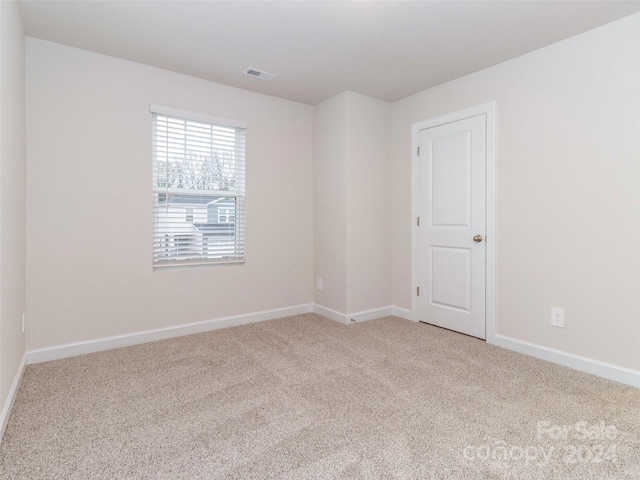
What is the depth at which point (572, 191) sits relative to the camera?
258 centimetres

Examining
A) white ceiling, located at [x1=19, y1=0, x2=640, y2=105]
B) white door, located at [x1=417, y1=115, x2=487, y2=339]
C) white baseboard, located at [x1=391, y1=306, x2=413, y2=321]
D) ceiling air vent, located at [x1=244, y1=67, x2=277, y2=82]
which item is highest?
ceiling air vent, located at [x1=244, y1=67, x2=277, y2=82]

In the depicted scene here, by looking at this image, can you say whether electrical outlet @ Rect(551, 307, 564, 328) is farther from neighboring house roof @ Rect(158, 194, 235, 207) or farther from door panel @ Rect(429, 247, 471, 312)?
neighboring house roof @ Rect(158, 194, 235, 207)

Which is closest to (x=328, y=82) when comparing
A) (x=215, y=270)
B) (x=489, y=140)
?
(x=489, y=140)

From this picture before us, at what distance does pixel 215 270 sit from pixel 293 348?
3.70 feet

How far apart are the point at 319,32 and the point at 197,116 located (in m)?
1.41

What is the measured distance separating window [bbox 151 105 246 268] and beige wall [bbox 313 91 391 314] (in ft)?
2.91

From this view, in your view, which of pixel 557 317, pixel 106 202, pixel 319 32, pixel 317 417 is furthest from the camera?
pixel 106 202

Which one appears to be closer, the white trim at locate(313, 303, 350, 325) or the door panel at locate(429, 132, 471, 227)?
the door panel at locate(429, 132, 471, 227)

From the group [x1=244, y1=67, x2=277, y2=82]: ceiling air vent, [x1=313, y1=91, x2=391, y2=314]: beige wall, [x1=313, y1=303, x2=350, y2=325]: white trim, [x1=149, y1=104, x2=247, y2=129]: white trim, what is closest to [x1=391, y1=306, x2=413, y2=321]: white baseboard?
[x1=313, y1=91, x2=391, y2=314]: beige wall

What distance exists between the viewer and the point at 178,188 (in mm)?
3271

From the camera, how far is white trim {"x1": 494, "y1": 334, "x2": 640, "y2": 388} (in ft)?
7.60

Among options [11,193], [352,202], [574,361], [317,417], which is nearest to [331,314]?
[352,202]

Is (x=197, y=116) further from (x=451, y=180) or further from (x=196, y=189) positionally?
(x=451, y=180)

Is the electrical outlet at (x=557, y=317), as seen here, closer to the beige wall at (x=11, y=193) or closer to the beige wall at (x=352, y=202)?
the beige wall at (x=352, y=202)
